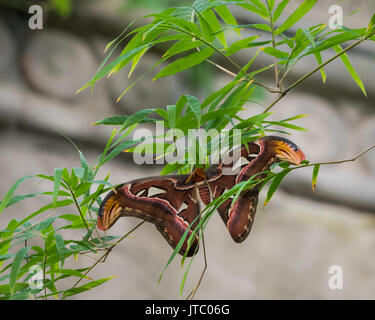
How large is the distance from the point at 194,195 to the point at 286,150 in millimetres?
122

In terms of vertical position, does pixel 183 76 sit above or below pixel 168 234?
above

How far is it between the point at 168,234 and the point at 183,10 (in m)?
0.33

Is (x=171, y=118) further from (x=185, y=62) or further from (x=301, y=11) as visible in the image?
(x=301, y=11)

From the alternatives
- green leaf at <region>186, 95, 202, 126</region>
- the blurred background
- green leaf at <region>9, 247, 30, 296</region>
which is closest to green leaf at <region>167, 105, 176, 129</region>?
green leaf at <region>186, 95, 202, 126</region>

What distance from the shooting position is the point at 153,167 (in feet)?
6.74

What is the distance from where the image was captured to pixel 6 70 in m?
1.99

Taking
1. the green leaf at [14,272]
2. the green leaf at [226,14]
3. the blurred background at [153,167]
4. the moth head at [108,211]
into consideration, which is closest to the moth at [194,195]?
the moth head at [108,211]

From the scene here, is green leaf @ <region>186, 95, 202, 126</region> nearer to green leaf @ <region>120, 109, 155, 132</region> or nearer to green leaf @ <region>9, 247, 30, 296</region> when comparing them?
green leaf @ <region>120, 109, 155, 132</region>

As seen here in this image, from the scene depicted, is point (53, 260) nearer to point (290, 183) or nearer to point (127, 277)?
point (127, 277)

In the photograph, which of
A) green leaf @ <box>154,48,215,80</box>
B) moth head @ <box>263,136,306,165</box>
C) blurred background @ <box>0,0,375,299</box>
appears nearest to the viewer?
moth head @ <box>263,136,306,165</box>

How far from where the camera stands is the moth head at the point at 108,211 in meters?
0.59

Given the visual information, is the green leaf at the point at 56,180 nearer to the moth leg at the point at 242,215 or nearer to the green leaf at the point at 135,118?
the green leaf at the point at 135,118

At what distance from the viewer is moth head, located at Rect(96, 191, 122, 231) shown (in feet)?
1.94
